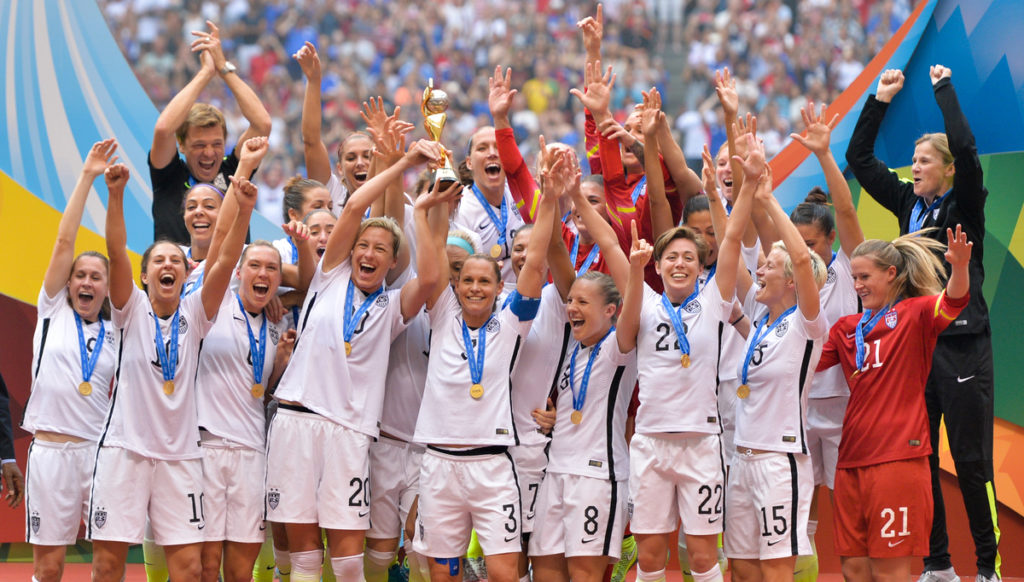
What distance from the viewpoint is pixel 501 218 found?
616 centimetres

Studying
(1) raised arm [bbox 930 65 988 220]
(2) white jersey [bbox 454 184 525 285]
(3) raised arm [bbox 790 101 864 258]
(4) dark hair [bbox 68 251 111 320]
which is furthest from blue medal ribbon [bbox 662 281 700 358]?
(4) dark hair [bbox 68 251 111 320]

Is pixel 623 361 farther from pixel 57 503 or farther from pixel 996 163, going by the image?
pixel 996 163

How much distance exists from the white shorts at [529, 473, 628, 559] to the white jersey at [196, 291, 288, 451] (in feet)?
4.62

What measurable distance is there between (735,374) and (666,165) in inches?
48.4

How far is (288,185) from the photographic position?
19.6 feet

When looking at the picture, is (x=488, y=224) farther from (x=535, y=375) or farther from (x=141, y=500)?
(x=141, y=500)

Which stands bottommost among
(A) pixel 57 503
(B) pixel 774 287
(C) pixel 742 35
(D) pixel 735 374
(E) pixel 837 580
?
(E) pixel 837 580

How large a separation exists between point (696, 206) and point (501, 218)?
3.83 ft

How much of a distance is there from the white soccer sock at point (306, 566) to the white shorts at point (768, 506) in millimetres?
1929

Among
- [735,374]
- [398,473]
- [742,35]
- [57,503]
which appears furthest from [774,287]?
[742,35]

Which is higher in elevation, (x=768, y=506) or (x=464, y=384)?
(x=464, y=384)

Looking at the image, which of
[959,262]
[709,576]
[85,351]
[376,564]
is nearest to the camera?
[959,262]

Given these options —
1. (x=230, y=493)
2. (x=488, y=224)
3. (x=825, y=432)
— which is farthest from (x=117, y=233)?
(x=825, y=432)

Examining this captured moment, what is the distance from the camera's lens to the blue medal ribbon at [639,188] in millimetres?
5932
